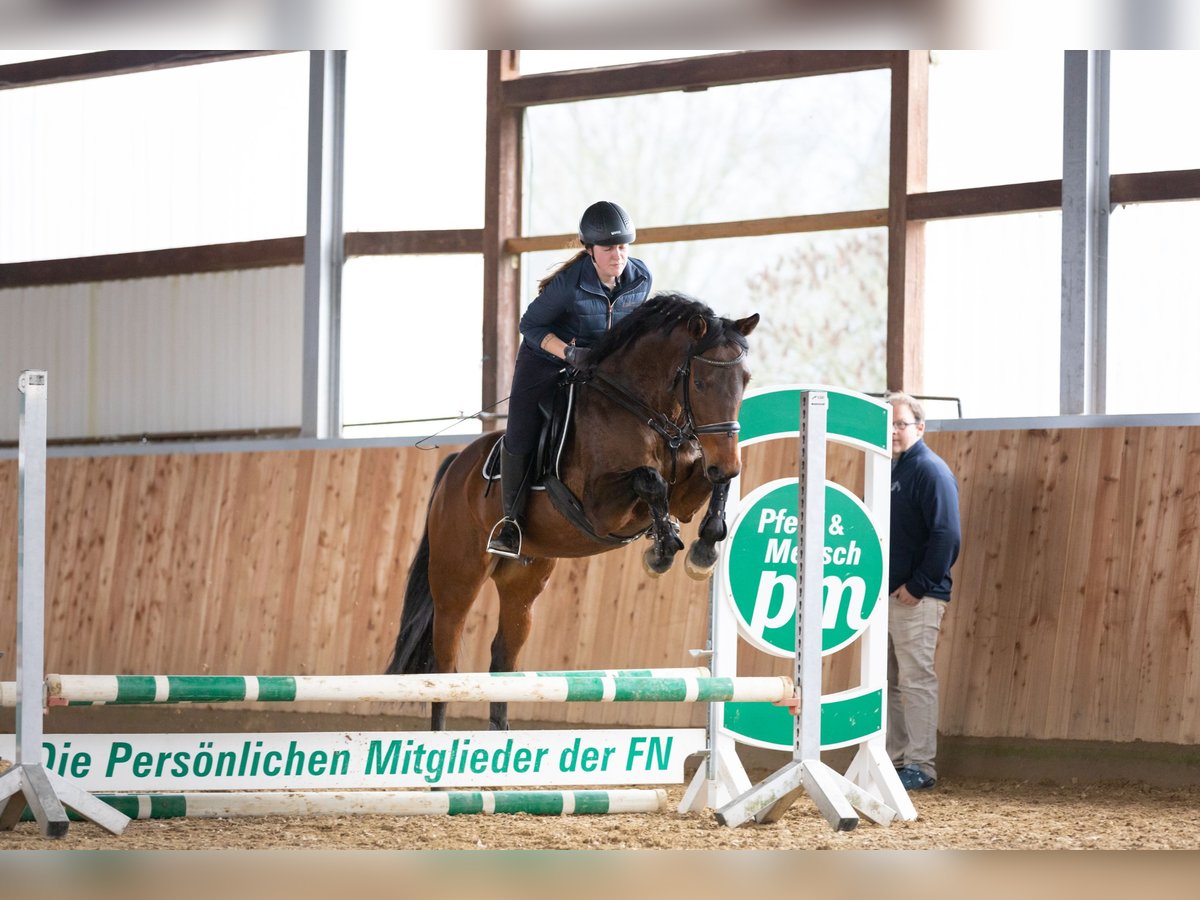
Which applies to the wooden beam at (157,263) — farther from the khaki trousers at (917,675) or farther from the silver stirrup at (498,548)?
the khaki trousers at (917,675)

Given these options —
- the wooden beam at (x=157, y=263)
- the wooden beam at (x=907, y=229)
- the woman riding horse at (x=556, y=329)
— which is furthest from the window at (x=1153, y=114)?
the wooden beam at (x=157, y=263)

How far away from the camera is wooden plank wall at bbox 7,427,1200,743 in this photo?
5.33 m

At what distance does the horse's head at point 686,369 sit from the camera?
4.05 m

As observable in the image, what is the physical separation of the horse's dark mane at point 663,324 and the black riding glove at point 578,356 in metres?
0.02

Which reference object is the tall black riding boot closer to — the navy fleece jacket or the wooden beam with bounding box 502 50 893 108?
the navy fleece jacket

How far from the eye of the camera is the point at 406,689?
3.57 metres

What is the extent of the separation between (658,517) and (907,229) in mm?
3270

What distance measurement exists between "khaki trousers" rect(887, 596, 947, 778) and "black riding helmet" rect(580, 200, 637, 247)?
212cm

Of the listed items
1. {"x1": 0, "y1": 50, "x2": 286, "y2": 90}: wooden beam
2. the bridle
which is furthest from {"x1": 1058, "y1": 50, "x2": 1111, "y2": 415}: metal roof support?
{"x1": 0, "y1": 50, "x2": 286, "y2": 90}: wooden beam

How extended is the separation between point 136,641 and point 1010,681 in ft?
16.9

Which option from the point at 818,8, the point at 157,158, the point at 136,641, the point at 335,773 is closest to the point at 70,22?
the point at 818,8

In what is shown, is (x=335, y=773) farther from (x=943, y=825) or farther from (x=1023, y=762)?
(x=1023, y=762)

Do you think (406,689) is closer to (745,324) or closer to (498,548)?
(498,548)

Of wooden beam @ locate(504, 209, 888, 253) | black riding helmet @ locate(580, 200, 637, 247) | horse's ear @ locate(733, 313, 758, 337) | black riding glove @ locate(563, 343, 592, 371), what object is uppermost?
wooden beam @ locate(504, 209, 888, 253)
